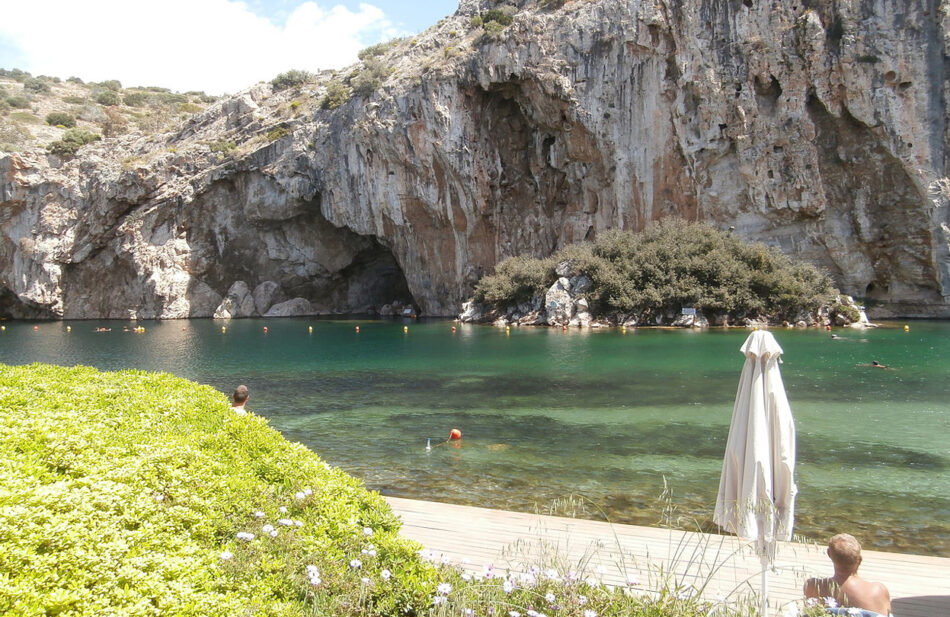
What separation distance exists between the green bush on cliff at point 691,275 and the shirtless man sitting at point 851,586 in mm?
36468

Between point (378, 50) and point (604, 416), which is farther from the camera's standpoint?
point (378, 50)

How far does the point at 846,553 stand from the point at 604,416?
33.1ft

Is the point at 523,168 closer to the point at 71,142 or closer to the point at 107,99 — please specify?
the point at 71,142

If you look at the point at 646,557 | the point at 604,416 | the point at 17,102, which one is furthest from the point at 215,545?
the point at 17,102

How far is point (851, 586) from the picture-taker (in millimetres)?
4176

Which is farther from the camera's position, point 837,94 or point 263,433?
point 837,94

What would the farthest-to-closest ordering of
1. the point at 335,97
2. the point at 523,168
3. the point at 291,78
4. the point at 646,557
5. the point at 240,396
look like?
the point at 291,78
the point at 335,97
the point at 523,168
the point at 240,396
the point at 646,557

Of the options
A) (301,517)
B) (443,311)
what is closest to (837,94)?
(443,311)

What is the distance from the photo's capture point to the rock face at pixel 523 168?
39.4 metres

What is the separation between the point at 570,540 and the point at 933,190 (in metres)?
42.9

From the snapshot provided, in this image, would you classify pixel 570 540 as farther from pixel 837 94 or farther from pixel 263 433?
pixel 837 94

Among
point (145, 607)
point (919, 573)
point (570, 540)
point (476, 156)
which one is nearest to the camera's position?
point (145, 607)

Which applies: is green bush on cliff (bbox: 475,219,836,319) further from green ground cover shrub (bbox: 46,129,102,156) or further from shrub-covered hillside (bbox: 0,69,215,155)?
shrub-covered hillside (bbox: 0,69,215,155)

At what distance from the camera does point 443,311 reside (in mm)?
55312
